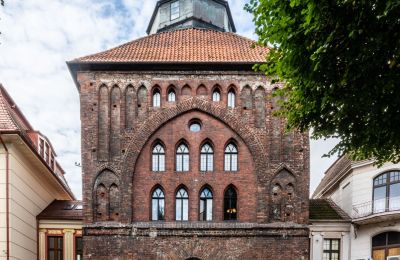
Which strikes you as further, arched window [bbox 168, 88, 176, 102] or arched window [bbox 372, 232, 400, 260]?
arched window [bbox 372, 232, 400, 260]

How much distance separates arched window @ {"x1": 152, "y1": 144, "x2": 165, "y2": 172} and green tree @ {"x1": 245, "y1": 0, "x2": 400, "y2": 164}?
961 cm

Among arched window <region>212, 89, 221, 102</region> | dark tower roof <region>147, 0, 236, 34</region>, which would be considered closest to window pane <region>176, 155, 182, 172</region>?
arched window <region>212, 89, 221, 102</region>

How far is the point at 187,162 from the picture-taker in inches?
953

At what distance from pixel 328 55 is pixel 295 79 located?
5.19 ft

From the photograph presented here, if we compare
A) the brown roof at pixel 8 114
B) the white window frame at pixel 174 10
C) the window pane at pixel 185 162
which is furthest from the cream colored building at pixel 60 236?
the white window frame at pixel 174 10

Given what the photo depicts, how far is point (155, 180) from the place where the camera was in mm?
23969

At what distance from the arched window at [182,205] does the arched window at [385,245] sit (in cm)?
986

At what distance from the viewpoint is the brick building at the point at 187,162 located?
23.3 meters

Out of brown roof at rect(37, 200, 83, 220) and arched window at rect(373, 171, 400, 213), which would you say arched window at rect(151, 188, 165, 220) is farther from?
arched window at rect(373, 171, 400, 213)

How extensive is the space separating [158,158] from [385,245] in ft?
39.9

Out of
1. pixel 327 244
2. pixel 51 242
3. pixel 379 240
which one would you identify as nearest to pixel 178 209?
pixel 51 242

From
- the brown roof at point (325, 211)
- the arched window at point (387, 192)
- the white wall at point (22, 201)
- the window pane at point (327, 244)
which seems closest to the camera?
the white wall at point (22, 201)

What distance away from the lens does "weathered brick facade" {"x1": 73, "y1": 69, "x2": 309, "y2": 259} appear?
23.3m

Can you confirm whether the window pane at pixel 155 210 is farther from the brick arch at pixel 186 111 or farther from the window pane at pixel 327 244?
the window pane at pixel 327 244
